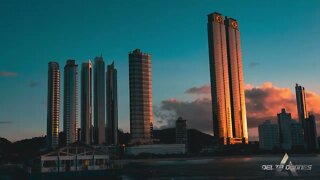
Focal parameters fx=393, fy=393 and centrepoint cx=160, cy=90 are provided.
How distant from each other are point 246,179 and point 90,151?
68.6m

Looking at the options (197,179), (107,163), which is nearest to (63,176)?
(107,163)

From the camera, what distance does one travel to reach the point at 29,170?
156m

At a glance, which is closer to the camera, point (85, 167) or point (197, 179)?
point (197, 179)

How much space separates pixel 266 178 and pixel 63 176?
251 ft

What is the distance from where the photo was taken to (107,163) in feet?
554

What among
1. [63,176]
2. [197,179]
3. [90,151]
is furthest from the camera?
[90,151]

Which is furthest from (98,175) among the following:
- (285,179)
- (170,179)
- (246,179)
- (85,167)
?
(285,179)

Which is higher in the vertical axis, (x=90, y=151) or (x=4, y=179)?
(x=90, y=151)

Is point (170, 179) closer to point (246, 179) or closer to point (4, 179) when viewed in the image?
point (246, 179)

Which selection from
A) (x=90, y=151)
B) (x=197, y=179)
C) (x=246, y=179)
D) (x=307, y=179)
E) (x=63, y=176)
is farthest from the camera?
(x=90, y=151)

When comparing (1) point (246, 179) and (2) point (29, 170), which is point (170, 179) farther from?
(2) point (29, 170)

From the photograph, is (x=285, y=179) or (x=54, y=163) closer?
(x=285, y=179)

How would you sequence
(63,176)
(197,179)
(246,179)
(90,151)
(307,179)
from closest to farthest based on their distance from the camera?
(307,179), (246,179), (197,179), (63,176), (90,151)

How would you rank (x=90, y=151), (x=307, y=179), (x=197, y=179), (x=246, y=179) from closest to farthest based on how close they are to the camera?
(x=307, y=179) < (x=246, y=179) < (x=197, y=179) < (x=90, y=151)
